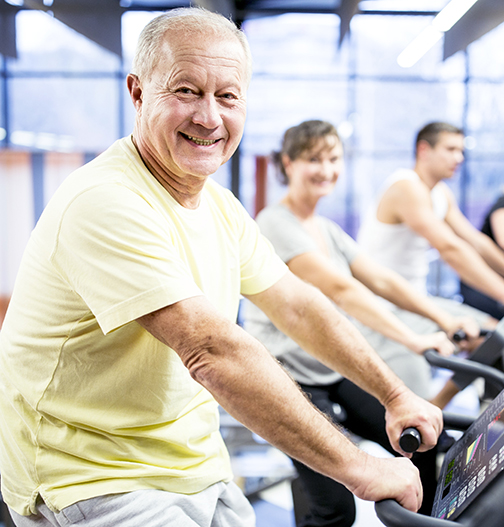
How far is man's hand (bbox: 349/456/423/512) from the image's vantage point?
928mm

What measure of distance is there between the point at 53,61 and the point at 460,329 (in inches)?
263

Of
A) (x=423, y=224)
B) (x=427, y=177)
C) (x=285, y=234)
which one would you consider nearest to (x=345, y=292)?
(x=285, y=234)

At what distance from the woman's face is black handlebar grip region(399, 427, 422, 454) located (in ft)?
4.06

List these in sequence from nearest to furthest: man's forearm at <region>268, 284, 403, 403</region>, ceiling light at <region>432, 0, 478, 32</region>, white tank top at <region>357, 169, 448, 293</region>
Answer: man's forearm at <region>268, 284, 403, 403</region> < white tank top at <region>357, 169, 448, 293</region> < ceiling light at <region>432, 0, 478, 32</region>

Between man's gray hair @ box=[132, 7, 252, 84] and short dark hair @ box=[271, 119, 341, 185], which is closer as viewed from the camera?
man's gray hair @ box=[132, 7, 252, 84]

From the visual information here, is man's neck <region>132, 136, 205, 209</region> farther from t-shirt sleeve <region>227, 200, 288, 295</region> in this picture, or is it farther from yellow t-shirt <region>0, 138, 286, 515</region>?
t-shirt sleeve <region>227, 200, 288, 295</region>

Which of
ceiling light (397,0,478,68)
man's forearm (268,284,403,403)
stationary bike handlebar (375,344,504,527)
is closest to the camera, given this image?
stationary bike handlebar (375,344,504,527)

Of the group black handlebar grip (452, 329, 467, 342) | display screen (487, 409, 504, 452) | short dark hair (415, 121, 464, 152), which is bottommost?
black handlebar grip (452, 329, 467, 342)

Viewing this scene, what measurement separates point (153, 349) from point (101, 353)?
10cm

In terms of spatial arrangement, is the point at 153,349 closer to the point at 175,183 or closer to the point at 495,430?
the point at 175,183

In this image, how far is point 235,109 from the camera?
3.86ft

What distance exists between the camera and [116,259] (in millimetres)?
923

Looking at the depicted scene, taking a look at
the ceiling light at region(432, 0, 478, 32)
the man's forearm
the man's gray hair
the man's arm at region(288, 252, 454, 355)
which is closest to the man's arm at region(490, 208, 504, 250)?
the man's arm at region(288, 252, 454, 355)

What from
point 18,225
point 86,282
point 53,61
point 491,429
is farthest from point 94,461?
point 53,61
